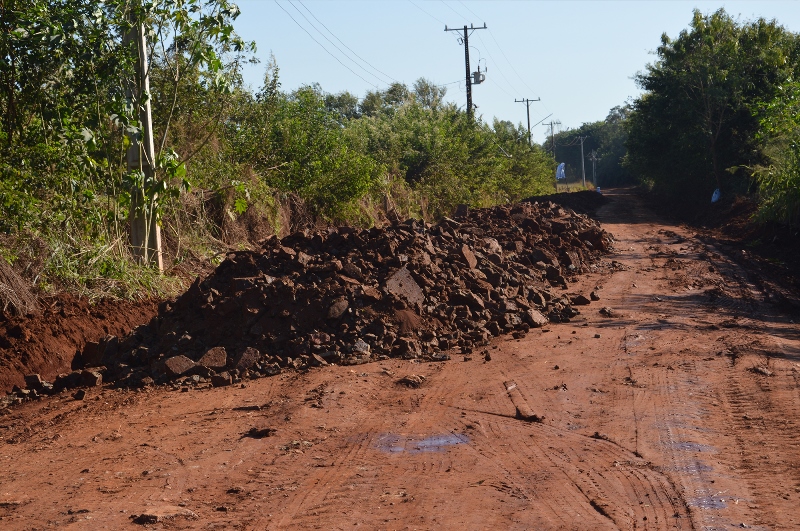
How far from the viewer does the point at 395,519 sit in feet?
15.1

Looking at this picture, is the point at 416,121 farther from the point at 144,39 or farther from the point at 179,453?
the point at 179,453

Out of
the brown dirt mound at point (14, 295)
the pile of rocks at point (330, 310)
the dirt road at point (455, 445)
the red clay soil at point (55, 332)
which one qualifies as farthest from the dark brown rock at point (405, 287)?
the brown dirt mound at point (14, 295)

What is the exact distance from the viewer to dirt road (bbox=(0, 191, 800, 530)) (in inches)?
185

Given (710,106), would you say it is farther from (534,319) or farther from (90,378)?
(90,378)

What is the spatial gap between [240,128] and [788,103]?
12.9 meters

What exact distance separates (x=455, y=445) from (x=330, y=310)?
3.64 m

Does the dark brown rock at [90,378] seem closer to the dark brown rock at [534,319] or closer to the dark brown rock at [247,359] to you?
the dark brown rock at [247,359]

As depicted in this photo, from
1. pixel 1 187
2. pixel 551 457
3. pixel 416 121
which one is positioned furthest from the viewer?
pixel 416 121

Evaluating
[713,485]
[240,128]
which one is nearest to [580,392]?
[713,485]

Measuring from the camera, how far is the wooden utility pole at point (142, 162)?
12.3 m

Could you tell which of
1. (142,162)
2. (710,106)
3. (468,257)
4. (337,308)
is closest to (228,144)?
(142,162)

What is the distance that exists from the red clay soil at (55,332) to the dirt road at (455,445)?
44.7 inches

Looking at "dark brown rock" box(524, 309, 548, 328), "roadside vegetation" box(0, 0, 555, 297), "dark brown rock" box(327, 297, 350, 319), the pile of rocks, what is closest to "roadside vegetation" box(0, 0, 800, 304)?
"roadside vegetation" box(0, 0, 555, 297)

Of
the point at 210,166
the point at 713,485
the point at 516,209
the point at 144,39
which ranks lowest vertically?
the point at 713,485
